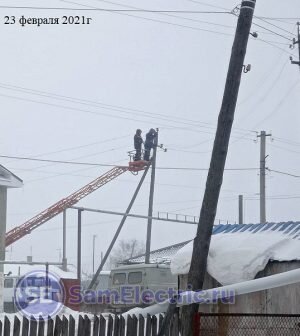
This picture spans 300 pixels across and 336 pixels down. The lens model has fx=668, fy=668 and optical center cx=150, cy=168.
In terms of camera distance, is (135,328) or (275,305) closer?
(135,328)

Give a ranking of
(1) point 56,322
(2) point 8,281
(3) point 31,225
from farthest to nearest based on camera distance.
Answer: (3) point 31,225
(2) point 8,281
(1) point 56,322

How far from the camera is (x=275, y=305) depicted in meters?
12.8

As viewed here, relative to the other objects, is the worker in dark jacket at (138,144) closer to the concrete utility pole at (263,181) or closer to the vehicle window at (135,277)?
the concrete utility pole at (263,181)

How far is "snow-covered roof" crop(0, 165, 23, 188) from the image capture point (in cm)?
2203

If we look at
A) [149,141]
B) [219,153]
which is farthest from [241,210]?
[219,153]

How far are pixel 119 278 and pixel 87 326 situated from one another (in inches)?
612

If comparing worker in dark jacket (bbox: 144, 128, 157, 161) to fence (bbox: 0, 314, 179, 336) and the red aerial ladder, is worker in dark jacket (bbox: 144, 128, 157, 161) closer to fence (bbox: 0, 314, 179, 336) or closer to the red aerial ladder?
the red aerial ladder

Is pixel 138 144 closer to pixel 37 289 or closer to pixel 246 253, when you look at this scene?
pixel 37 289

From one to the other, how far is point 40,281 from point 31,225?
12.0 metres

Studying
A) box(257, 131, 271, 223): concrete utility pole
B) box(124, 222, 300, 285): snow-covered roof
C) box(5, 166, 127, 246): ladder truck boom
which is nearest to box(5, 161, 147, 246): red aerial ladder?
box(5, 166, 127, 246): ladder truck boom

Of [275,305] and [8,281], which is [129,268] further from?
[275,305]

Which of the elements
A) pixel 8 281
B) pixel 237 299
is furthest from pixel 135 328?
pixel 8 281

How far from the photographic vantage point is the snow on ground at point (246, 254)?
1294 centimetres

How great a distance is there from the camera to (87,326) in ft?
31.4
